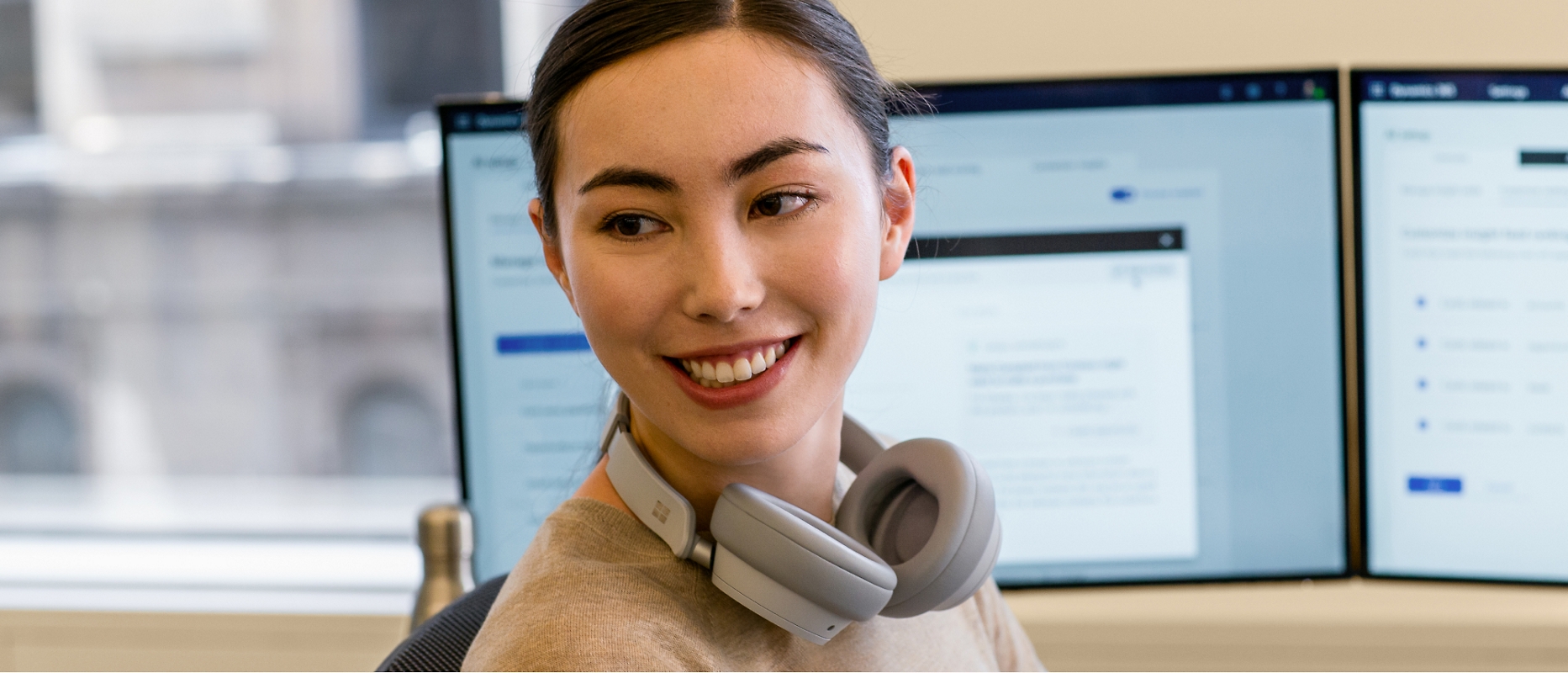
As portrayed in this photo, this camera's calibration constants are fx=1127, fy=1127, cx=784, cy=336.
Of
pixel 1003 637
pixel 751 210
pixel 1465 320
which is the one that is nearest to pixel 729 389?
pixel 751 210

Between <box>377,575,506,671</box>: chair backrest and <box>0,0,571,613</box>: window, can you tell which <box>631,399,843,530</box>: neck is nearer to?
<box>377,575,506,671</box>: chair backrest

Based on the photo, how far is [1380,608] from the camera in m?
1.50

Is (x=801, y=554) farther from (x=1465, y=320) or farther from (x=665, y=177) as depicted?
(x=1465, y=320)

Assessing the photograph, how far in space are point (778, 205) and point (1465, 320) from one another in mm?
967

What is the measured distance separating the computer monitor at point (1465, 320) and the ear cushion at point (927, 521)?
0.76 metres

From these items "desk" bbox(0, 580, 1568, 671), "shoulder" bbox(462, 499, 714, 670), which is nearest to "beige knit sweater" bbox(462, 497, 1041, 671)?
"shoulder" bbox(462, 499, 714, 670)

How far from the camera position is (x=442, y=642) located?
85 centimetres

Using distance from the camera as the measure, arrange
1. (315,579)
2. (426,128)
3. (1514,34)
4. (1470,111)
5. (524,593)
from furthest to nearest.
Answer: (426,128), (315,579), (1514,34), (1470,111), (524,593)

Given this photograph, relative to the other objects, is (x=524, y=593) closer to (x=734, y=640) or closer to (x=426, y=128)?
(x=734, y=640)

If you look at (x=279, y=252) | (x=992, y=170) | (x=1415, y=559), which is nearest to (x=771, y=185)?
(x=992, y=170)

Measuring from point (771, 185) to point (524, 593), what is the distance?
0.29 meters

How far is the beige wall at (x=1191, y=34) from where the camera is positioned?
1.46m

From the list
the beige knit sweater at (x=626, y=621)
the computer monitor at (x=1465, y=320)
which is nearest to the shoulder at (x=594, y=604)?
the beige knit sweater at (x=626, y=621)

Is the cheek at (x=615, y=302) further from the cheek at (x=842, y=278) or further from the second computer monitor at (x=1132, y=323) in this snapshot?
the second computer monitor at (x=1132, y=323)
